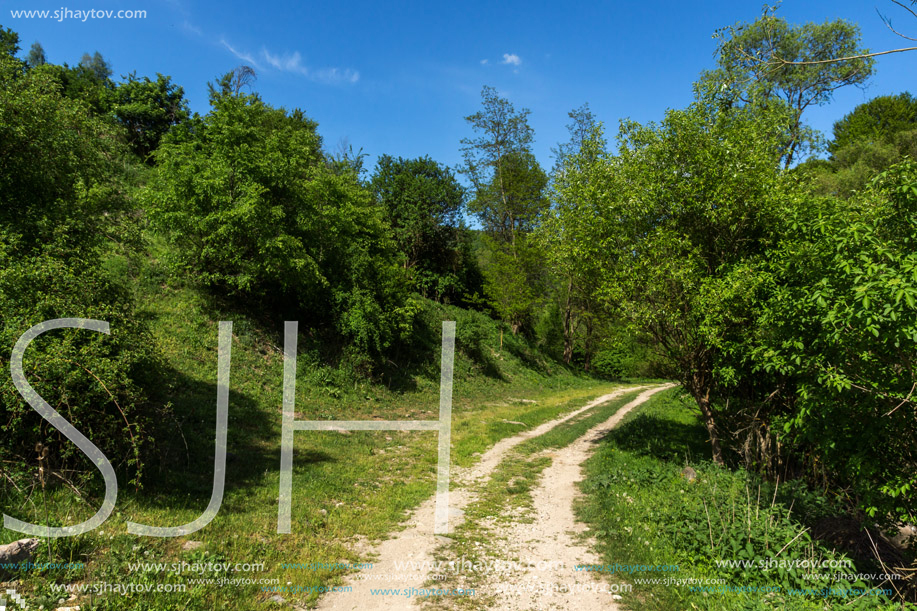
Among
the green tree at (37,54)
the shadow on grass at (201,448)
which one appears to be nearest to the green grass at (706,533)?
the shadow on grass at (201,448)

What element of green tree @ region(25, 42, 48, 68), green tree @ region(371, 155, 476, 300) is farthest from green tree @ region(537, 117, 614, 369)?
green tree @ region(25, 42, 48, 68)

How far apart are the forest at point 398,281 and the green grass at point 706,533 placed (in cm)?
110

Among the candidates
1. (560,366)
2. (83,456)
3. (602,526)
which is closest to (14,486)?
(83,456)

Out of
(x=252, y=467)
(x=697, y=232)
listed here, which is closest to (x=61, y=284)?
(x=252, y=467)

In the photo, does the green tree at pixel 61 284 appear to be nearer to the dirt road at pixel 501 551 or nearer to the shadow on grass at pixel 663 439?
the dirt road at pixel 501 551

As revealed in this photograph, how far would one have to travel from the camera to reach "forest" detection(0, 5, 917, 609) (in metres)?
6.01

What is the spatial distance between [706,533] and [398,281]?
62.5ft

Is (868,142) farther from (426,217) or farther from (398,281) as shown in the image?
(398,281)

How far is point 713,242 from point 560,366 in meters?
29.3

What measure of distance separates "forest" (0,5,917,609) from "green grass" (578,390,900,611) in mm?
1104

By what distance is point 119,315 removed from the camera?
24.8 ft

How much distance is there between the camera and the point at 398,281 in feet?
78.3

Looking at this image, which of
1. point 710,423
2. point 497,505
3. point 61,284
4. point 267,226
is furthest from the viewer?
point 267,226

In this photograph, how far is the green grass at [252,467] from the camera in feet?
17.5
